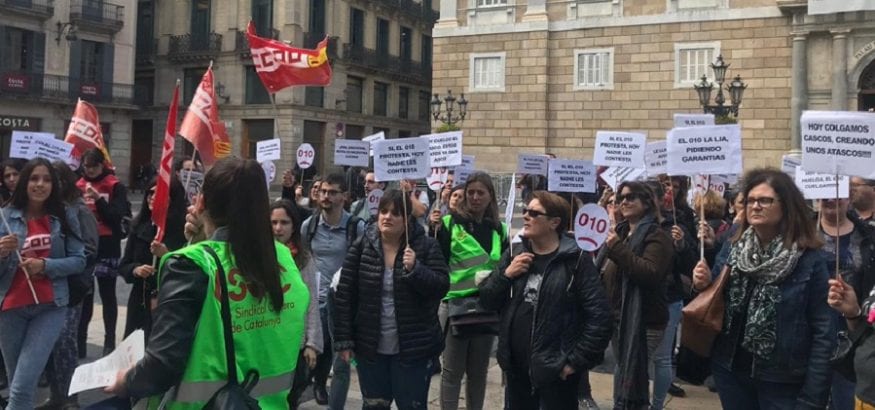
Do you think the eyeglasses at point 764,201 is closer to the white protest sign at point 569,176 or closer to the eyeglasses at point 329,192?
the eyeglasses at point 329,192

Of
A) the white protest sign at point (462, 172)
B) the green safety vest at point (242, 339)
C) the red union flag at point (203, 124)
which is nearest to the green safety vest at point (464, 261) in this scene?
the red union flag at point (203, 124)

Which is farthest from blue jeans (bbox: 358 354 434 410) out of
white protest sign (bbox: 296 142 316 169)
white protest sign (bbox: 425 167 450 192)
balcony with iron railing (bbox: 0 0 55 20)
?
balcony with iron railing (bbox: 0 0 55 20)

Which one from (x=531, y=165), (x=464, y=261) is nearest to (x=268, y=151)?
(x=531, y=165)

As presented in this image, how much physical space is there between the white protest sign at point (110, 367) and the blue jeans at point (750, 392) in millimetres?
2750

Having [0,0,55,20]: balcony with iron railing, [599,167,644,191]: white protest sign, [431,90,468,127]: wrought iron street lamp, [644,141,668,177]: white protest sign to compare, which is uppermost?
[0,0,55,20]: balcony with iron railing

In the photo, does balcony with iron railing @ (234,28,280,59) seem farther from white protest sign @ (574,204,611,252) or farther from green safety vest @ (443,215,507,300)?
white protest sign @ (574,204,611,252)

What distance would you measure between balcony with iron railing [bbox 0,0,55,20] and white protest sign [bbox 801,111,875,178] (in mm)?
35393

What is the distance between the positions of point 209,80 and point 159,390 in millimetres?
4210

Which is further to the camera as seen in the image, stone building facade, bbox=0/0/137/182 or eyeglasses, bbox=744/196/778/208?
stone building facade, bbox=0/0/137/182

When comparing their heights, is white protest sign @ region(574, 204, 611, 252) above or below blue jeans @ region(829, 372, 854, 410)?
above

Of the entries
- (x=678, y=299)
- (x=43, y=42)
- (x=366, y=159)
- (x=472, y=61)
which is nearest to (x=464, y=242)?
(x=678, y=299)

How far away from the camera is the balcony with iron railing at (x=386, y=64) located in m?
42.0

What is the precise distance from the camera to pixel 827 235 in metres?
5.19

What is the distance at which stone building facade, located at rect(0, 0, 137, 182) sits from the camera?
110 feet
